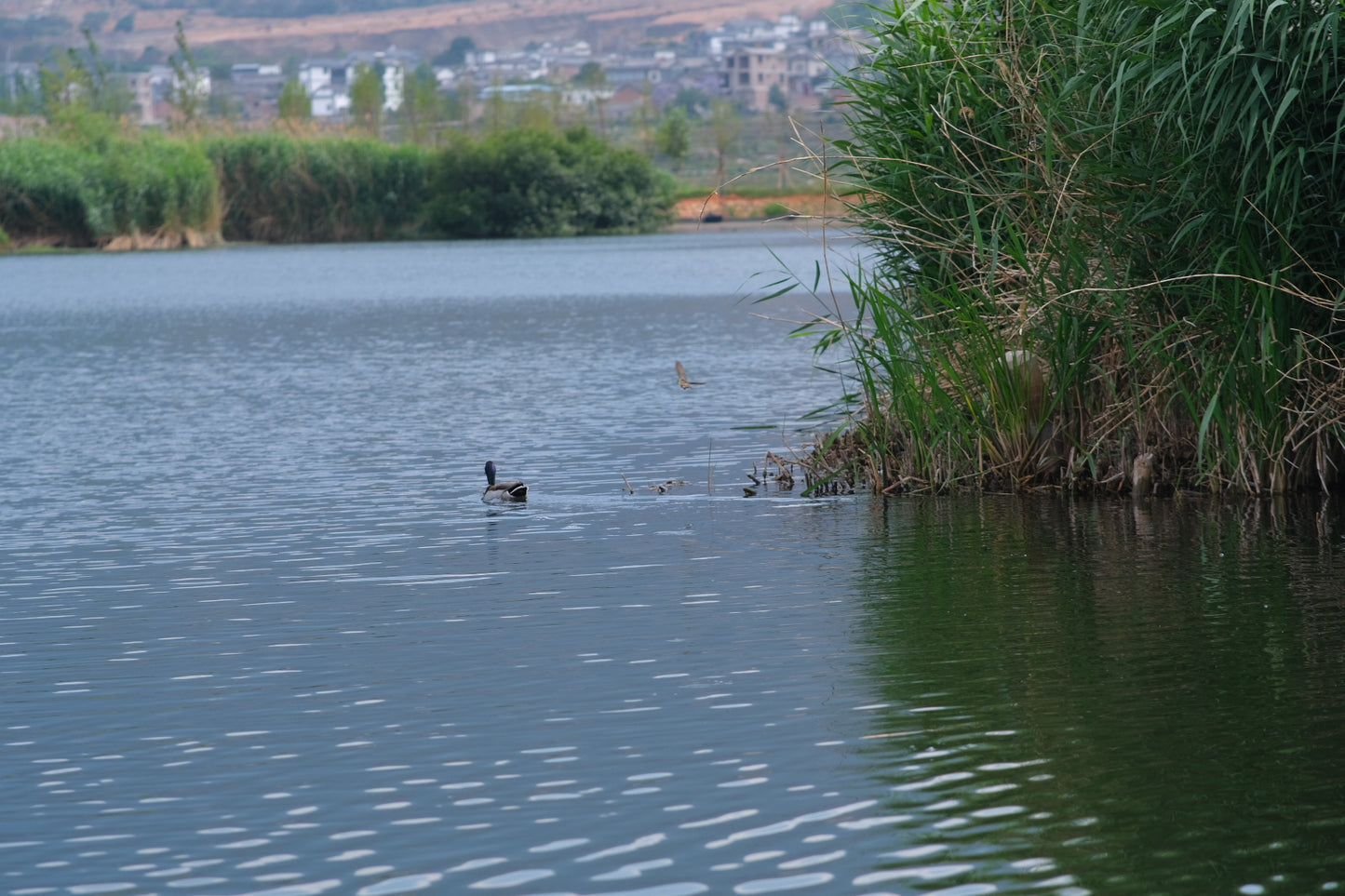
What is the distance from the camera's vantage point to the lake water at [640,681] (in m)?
5.88

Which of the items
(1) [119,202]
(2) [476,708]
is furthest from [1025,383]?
Answer: (1) [119,202]

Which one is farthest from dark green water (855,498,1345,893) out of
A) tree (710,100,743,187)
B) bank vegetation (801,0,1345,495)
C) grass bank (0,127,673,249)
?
tree (710,100,743,187)

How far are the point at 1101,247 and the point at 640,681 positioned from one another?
5.84 meters

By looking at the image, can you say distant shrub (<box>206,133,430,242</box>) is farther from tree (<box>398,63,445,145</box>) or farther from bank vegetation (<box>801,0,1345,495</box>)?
bank vegetation (<box>801,0,1345,495</box>)

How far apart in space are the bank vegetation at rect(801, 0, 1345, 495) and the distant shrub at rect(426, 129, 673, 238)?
73133 millimetres

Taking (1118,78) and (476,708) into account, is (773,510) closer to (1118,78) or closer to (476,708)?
(1118,78)

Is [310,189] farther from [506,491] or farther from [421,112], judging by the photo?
[506,491]

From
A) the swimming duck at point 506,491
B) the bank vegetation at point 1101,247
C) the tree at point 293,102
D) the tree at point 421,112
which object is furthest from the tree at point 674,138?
the swimming duck at point 506,491

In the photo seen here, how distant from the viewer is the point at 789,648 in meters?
8.61

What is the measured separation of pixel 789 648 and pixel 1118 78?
453 centimetres

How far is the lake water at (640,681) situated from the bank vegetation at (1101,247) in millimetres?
614

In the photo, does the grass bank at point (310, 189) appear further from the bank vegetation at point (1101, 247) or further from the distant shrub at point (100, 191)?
the bank vegetation at point (1101, 247)

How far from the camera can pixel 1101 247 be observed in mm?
12188

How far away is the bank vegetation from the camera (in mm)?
10891
